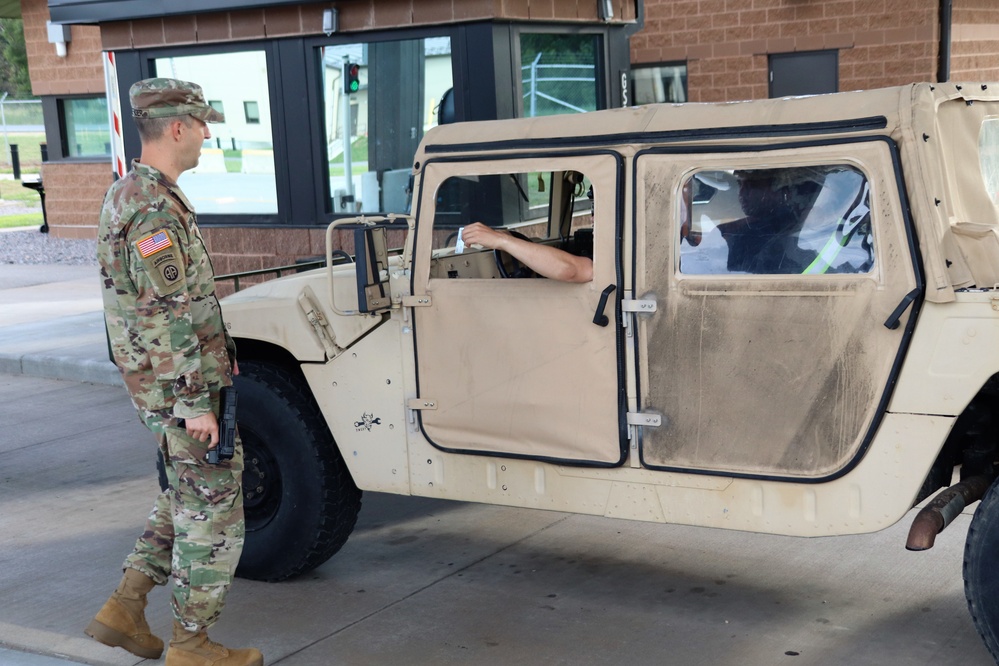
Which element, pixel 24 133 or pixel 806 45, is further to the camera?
→ pixel 24 133

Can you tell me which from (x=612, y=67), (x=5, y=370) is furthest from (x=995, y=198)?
(x=5, y=370)

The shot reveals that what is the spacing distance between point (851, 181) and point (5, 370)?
7.88 metres

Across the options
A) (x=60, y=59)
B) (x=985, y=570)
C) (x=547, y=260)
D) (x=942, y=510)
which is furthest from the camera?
(x=60, y=59)

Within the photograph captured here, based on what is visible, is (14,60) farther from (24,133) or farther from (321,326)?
(321,326)

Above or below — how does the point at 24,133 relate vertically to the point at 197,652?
above

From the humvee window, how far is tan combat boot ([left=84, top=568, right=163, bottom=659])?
2.21m

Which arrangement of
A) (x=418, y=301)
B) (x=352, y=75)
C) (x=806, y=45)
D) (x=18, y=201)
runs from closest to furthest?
(x=418, y=301), (x=352, y=75), (x=806, y=45), (x=18, y=201)

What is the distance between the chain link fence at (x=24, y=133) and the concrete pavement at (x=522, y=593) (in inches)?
1263

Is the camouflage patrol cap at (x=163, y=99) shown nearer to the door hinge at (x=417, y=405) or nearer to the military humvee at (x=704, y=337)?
the military humvee at (x=704, y=337)

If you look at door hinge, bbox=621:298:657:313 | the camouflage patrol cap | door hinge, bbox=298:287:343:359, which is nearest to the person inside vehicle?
door hinge, bbox=621:298:657:313

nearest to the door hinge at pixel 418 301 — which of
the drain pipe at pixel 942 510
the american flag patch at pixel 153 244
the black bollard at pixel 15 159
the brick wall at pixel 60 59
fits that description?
the american flag patch at pixel 153 244

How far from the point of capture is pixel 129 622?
13.7ft

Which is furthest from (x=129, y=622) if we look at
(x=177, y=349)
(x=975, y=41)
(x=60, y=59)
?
(x=60, y=59)

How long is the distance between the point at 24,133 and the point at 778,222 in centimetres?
3790
